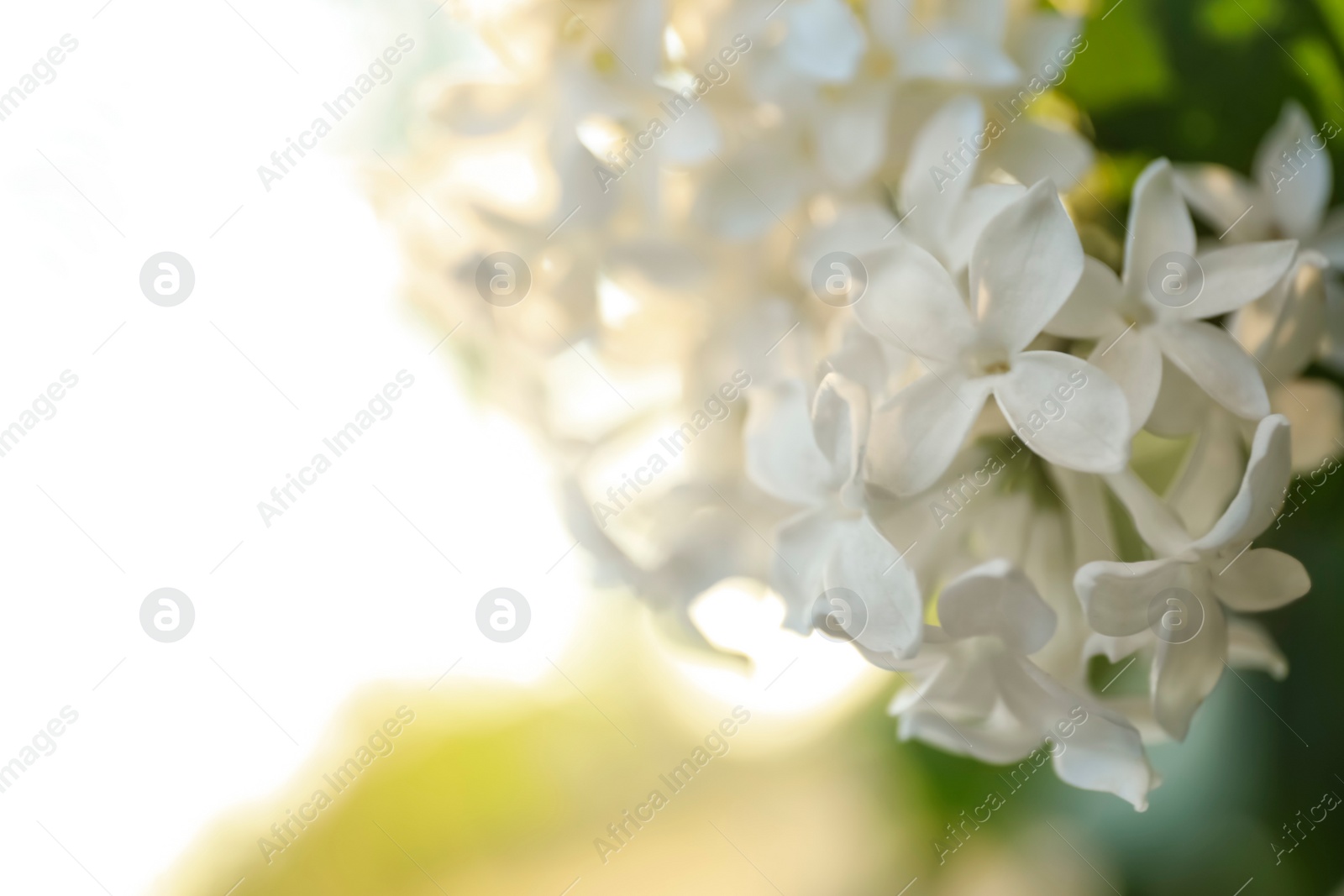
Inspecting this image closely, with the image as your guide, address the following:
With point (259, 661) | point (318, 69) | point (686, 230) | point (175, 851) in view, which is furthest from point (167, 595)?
point (686, 230)

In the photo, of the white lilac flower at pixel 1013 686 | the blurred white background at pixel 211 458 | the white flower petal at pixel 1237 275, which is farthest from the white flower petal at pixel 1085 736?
the blurred white background at pixel 211 458

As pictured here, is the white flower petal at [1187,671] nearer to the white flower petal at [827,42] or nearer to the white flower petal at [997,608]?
the white flower petal at [997,608]

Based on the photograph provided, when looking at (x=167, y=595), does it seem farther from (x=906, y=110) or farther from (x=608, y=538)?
(x=906, y=110)

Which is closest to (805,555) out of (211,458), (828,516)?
(828,516)

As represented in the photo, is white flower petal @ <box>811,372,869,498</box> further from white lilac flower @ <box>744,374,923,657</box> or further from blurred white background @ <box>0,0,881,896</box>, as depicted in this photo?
blurred white background @ <box>0,0,881,896</box>

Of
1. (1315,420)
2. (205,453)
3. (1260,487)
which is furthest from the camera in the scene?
(205,453)

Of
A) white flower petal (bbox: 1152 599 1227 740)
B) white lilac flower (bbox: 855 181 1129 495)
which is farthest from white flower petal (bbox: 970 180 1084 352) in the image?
white flower petal (bbox: 1152 599 1227 740)

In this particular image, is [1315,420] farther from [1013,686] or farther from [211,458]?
[211,458]
